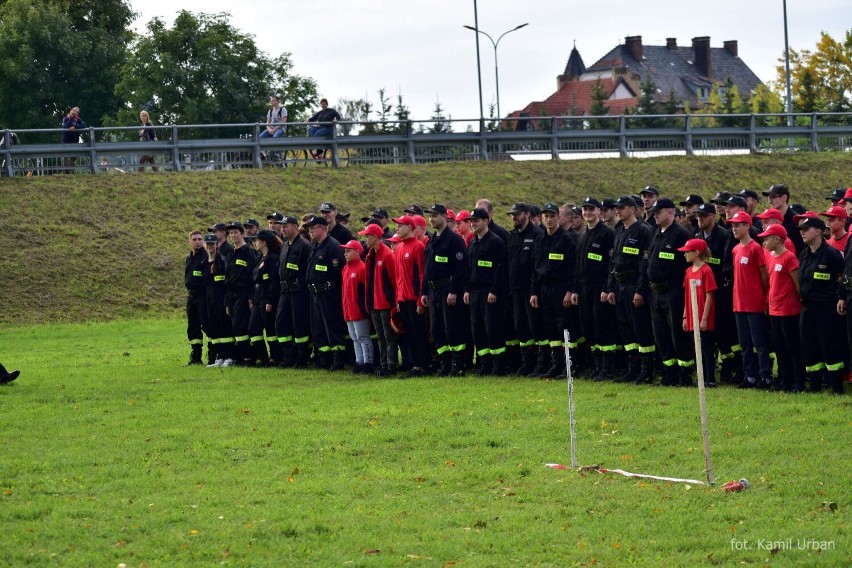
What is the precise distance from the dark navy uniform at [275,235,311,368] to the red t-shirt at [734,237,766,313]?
23.9 ft

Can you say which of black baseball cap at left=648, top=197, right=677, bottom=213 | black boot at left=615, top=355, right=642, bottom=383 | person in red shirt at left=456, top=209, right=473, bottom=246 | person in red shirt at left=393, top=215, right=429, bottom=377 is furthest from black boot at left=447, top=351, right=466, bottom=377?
black baseball cap at left=648, top=197, right=677, bottom=213

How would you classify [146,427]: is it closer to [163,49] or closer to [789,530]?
[789,530]

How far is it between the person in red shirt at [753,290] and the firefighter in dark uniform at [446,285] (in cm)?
433

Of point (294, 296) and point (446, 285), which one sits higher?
point (446, 285)

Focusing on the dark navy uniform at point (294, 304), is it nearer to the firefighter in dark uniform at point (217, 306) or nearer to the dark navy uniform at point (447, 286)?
the firefighter in dark uniform at point (217, 306)

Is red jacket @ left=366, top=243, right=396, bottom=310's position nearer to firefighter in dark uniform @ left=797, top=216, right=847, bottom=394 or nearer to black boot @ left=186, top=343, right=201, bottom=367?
black boot @ left=186, top=343, right=201, bottom=367

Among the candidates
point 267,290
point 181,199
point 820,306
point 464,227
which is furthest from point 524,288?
point 181,199

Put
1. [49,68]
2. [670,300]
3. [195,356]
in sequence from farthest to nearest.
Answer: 1. [49,68]
2. [195,356]
3. [670,300]

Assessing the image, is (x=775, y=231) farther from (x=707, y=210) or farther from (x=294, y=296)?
(x=294, y=296)

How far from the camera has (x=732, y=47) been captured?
457 feet

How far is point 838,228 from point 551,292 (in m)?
4.05

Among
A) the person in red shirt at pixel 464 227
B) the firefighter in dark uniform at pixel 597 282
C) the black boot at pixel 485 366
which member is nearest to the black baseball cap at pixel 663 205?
the firefighter in dark uniform at pixel 597 282

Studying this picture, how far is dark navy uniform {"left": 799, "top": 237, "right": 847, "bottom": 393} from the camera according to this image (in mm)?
15023

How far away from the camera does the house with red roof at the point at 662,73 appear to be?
126 meters
